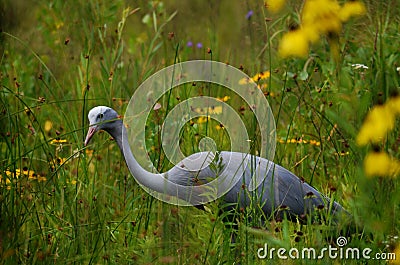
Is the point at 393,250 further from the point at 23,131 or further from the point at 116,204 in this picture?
the point at 23,131

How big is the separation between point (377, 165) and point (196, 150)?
201 centimetres

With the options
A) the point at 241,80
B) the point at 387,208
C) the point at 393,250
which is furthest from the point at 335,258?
the point at 241,80

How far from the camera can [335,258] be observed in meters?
2.54

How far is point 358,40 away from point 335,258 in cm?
216

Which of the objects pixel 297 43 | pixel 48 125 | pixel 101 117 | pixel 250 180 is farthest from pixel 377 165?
pixel 48 125

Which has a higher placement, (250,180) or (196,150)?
(196,150)

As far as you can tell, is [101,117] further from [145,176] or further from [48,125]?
[48,125]

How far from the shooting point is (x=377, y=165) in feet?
5.94

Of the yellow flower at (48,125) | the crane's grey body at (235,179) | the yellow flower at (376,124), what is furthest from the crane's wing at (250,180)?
the yellow flower at (376,124)

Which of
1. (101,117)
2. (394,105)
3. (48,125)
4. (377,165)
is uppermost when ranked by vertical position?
(48,125)

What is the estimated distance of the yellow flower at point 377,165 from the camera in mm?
1814

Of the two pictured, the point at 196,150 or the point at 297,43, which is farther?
the point at 196,150

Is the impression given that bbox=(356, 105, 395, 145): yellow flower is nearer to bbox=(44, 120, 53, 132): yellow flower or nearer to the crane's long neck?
the crane's long neck

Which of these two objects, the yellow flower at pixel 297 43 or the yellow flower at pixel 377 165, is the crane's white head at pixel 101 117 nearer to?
the yellow flower at pixel 297 43
